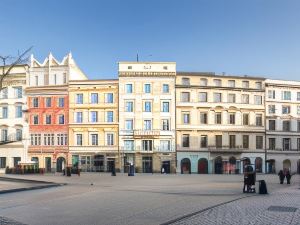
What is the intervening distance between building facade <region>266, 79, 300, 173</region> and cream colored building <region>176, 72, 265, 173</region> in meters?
2.05

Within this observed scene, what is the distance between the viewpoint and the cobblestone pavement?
1216 cm

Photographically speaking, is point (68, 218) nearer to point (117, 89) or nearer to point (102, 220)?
point (102, 220)

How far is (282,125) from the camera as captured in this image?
66000mm

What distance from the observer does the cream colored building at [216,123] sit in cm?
6203

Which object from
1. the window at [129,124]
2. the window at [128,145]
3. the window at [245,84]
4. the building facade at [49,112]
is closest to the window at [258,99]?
the window at [245,84]

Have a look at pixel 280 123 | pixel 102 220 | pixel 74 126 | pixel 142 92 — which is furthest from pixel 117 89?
pixel 102 220

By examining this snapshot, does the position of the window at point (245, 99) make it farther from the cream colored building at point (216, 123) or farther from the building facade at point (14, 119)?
the building facade at point (14, 119)

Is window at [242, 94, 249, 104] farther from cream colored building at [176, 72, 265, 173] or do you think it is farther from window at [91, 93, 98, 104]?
window at [91, 93, 98, 104]

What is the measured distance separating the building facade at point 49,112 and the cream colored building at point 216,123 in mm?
16412

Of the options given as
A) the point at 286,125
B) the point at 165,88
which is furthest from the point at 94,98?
the point at 286,125

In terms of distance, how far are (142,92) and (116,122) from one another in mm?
5692

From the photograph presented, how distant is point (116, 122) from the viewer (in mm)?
61812

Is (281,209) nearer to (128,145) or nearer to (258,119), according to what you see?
(128,145)

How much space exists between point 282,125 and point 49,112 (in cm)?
3513
